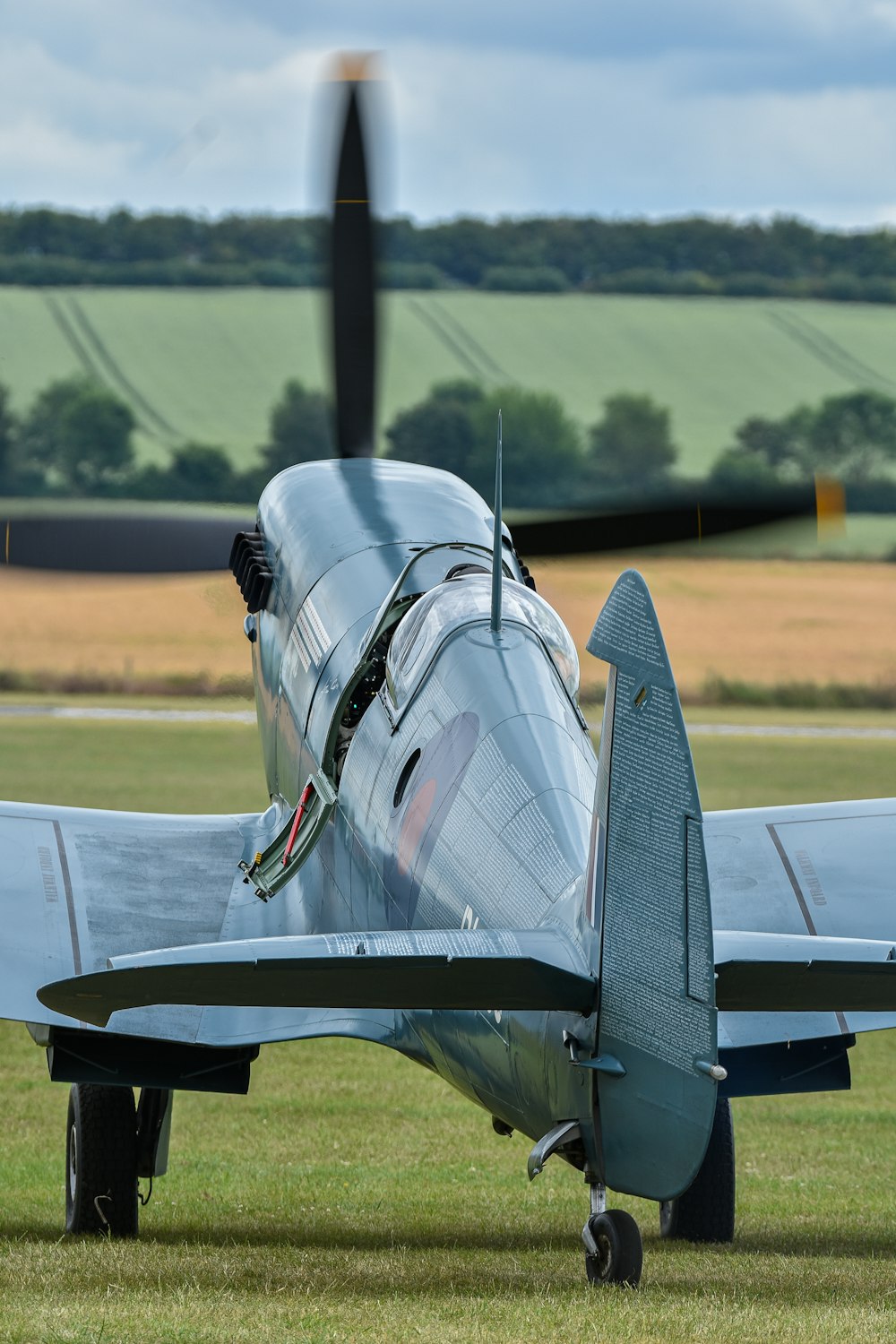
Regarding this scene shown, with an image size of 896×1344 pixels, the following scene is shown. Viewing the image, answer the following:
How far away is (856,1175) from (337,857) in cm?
366

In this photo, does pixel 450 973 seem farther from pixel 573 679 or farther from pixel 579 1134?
pixel 573 679

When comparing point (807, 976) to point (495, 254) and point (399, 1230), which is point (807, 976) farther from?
point (495, 254)

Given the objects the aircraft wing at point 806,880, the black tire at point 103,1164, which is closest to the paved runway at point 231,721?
the aircraft wing at point 806,880

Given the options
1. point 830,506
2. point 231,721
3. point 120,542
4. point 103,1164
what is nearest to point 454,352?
point 231,721

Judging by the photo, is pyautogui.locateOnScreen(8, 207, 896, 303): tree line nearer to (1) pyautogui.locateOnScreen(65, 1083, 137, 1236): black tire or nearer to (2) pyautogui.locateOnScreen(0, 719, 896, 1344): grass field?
(2) pyautogui.locateOnScreen(0, 719, 896, 1344): grass field

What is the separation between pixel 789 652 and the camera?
5153cm

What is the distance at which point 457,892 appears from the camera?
6.29 metres

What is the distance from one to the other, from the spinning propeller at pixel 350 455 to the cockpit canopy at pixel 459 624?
2.72 metres

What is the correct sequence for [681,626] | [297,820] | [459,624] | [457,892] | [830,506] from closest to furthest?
1. [457,892]
2. [459,624]
3. [297,820]
4. [830,506]
5. [681,626]

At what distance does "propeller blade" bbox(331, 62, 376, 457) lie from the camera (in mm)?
11648

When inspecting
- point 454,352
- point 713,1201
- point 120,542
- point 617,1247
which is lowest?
point 713,1201

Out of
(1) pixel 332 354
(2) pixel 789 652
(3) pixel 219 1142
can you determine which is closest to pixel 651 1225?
(3) pixel 219 1142

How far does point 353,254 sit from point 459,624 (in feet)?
17.0

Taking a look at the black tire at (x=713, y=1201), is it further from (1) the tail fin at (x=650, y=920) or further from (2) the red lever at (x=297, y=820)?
(1) the tail fin at (x=650, y=920)
